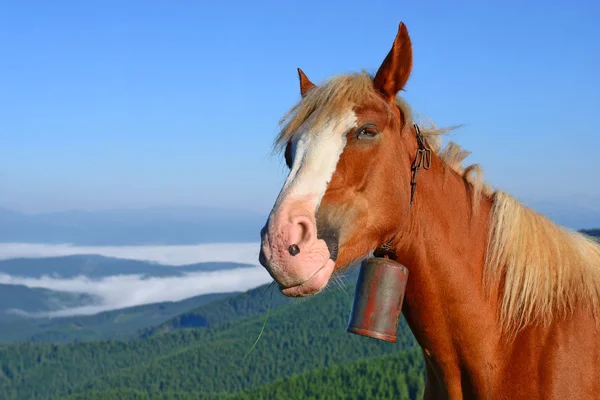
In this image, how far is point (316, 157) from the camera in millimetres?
4371

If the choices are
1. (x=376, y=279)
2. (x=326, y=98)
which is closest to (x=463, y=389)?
(x=376, y=279)

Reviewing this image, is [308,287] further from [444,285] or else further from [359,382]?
[359,382]

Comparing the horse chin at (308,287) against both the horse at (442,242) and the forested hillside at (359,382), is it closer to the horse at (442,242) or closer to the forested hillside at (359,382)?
the horse at (442,242)

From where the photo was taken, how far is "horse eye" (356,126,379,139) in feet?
14.8

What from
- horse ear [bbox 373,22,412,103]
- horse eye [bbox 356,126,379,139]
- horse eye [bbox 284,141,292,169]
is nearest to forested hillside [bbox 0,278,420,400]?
horse eye [bbox 284,141,292,169]

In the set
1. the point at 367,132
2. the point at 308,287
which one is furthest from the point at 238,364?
the point at 308,287

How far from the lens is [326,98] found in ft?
15.3

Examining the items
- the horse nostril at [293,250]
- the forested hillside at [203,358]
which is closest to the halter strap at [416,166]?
the horse nostril at [293,250]

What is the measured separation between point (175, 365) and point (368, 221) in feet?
483

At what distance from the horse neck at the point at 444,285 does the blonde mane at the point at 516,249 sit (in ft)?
0.46

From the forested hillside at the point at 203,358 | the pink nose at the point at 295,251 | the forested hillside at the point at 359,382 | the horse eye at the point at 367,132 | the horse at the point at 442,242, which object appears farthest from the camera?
the forested hillside at the point at 203,358

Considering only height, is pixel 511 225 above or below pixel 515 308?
above

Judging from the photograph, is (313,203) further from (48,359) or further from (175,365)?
(48,359)

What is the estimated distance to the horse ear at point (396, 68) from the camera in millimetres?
4480
